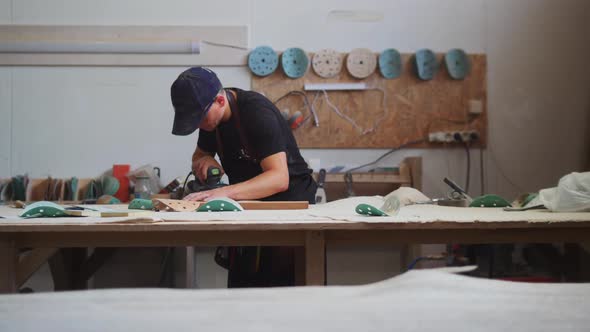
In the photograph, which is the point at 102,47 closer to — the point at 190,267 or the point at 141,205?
the point at 190,267

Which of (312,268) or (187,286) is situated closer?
(312,268)

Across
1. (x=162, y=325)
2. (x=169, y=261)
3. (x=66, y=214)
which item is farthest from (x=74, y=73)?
(x=162, y=325)

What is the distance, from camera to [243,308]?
524 mm

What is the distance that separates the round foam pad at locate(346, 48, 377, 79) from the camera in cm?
397

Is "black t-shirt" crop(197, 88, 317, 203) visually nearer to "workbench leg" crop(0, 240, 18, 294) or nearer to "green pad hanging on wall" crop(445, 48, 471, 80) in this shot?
"workbench leg" crop(0, 240, 18, 294)

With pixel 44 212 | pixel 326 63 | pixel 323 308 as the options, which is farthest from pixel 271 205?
pixel 326 63

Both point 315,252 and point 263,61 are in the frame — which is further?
point 263,61

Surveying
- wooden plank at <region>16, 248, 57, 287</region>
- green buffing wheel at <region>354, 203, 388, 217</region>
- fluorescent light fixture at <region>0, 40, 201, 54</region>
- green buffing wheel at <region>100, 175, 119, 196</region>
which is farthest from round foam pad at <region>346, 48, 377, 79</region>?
wooden plank at <region>16, 248, 57, 287</region>

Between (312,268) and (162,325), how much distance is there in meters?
1.05

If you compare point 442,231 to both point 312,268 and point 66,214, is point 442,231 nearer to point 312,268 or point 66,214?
point 312,268

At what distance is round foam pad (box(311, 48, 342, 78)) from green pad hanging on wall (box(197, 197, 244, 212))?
2.27 meters

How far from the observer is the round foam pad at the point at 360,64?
3.97 metres

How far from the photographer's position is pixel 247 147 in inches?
90.0

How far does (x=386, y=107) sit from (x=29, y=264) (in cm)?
272
